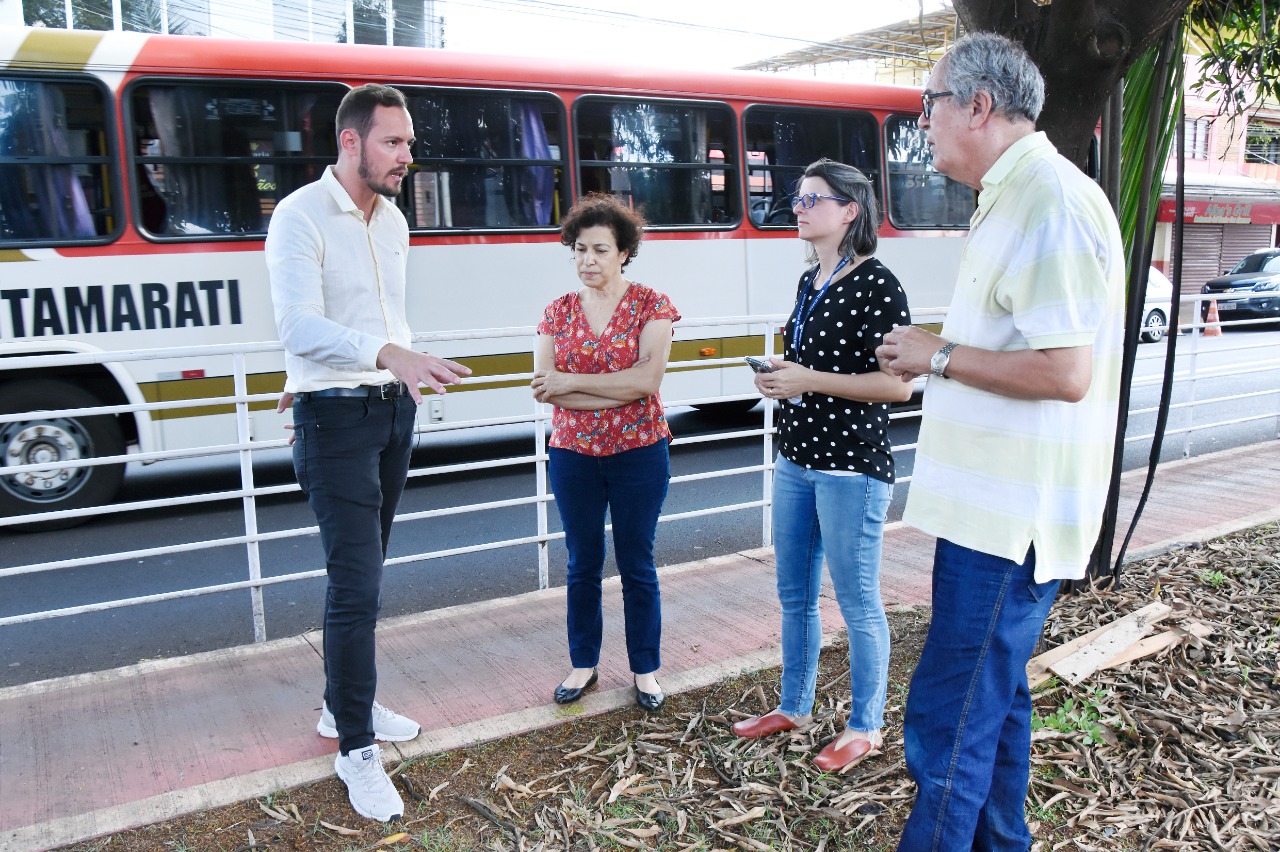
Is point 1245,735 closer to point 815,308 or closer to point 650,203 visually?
point 815,308

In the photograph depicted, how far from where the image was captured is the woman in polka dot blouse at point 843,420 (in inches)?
125

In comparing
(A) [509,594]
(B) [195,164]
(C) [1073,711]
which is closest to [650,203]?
(B) [195,164]

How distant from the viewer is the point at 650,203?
30.7 ft

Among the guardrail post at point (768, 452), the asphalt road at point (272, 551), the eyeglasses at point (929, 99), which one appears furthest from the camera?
the guardrail post at point (768, 452)

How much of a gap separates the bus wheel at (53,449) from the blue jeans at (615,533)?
4.99m

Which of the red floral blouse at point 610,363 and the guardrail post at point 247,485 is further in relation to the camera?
the guardrail post at point 247,485

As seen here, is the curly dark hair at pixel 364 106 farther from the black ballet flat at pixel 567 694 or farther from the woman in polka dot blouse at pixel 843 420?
the black ballet flat at pixel 567 694

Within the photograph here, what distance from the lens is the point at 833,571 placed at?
3.32 meters

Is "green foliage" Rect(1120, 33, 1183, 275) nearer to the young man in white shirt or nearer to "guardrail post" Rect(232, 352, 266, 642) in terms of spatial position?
the young man in white shirt

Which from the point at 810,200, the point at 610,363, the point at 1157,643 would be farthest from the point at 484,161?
the point at 1157,643

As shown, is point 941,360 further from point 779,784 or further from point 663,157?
point 663,157

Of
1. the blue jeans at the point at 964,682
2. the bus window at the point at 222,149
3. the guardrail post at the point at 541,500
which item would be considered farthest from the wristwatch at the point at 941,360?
the bus window at the point at 222,149

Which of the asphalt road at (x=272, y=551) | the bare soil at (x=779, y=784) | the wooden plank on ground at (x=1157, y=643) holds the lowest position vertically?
the asphalt road at (x=272, y=551)

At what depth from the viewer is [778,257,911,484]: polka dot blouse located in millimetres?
3160
